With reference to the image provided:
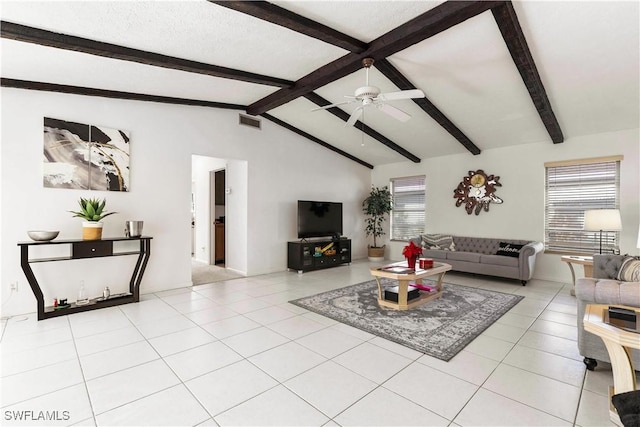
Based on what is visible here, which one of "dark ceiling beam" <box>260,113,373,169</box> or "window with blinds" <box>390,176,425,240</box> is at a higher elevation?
"dark ceiling beam" <box>260,113,373,169</box>

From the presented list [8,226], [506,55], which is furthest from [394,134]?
[8,226]

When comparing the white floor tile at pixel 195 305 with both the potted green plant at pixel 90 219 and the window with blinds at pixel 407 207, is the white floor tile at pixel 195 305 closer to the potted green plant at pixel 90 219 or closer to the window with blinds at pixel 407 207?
the potted green plant at pixel 90 219

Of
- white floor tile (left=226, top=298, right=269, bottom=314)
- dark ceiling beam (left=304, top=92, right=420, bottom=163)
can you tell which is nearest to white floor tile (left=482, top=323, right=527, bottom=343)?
white floor tile (left=226, top=298, right=269, bottom=314)

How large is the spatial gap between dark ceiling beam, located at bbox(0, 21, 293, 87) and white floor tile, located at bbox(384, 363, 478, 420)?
3.90 m

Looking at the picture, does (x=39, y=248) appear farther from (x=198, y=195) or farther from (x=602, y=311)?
(x=602, y=311)

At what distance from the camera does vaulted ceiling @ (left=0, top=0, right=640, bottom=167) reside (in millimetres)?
2713

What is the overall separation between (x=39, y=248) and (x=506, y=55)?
6.20 metres

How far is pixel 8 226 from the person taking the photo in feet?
11.7

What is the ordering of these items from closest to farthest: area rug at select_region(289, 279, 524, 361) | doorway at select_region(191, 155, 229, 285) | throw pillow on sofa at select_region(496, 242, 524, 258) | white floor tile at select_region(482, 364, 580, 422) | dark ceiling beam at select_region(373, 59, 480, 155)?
1. white floor tile at select_region(482, 364, 580, 422)
2. area rug at select_region(289, 279, 524, 361)
3. dark ceiling beam at select_region(373, 59, 480, 155)
4. throw pillow on sofa at select_region(496, 242, 524, 258)
5. doorway at select_region(191, 155, 229, 285)

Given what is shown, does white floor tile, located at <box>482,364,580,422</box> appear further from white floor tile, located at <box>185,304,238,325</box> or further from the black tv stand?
the black tv stand

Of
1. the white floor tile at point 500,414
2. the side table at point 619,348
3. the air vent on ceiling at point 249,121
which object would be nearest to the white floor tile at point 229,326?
the white floor tile at point 500,414

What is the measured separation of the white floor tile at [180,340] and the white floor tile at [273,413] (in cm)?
111

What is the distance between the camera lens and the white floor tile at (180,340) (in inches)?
108

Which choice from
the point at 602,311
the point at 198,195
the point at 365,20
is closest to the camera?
the point at 602,311
